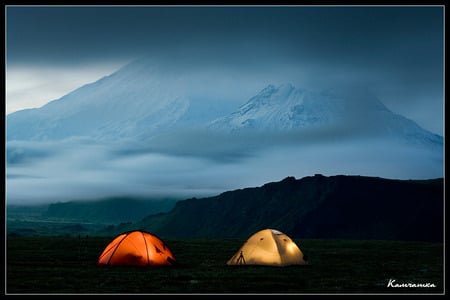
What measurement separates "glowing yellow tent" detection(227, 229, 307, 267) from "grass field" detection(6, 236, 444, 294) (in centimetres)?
76

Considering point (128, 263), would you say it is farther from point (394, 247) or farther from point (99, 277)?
point (394, 247)

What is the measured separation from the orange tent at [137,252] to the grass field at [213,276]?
950 mm

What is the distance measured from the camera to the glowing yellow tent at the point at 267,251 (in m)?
42.8

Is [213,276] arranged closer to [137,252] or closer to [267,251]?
[267,251]

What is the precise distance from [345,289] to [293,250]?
10377mm

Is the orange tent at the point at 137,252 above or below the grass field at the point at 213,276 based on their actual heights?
above

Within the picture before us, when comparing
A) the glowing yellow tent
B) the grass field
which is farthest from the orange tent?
the glowing yellow tent

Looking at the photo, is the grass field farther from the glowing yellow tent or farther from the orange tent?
the orange tent

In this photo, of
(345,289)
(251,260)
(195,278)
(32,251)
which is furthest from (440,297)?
(32,251)

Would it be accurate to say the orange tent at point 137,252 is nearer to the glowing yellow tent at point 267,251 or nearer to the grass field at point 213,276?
the grass field at point 213,276

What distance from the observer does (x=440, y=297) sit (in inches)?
1184

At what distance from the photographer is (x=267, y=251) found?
141ft

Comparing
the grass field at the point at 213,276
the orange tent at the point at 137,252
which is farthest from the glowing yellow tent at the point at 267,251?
the orange tent at the point at 137,252

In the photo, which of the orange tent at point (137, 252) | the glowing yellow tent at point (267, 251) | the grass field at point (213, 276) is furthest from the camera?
the glowing yellow tent at point (267, 251)
